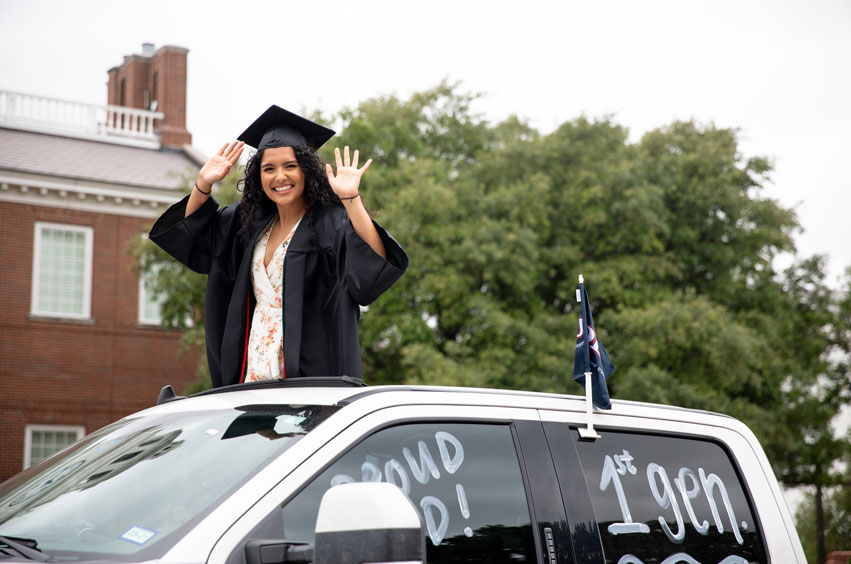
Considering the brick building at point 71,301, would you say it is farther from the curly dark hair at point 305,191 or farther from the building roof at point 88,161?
the curly dark hair at point 305,191

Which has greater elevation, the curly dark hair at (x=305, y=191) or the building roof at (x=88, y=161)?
the building roof at (x=88, y=161)

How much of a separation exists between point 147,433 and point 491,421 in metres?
0.97

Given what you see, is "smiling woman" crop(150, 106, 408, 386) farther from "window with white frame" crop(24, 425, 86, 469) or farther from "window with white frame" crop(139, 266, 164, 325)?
"window with white frame" crop(139, 266, 164, 325)


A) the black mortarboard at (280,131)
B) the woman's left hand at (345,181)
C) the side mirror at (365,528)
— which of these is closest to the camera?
the side mirror at (365,528)

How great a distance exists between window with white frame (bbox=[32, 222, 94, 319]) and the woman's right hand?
77.3 ft

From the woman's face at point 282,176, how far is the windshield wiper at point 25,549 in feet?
5.95

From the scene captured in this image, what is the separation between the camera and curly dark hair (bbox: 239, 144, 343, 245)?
4.10 m

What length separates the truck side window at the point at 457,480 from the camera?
278 cm

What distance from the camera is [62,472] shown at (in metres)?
3.03

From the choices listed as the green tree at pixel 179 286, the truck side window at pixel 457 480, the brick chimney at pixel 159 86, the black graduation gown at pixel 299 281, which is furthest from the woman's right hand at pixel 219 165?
the brick chimney at pixel 159 86

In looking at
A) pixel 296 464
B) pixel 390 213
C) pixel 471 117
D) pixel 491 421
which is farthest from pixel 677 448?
pixel 471 117

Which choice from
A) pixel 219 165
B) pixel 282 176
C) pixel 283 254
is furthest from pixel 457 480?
pixel 219 165

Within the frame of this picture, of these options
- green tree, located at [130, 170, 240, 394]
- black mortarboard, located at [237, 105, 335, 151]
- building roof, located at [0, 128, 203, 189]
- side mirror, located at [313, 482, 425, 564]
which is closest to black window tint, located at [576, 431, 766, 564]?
side mirror, located at [313, 482, 425, 564]

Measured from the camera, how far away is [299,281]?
3908mm
